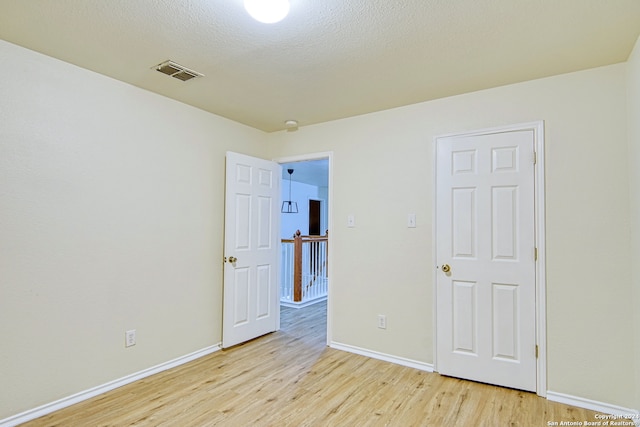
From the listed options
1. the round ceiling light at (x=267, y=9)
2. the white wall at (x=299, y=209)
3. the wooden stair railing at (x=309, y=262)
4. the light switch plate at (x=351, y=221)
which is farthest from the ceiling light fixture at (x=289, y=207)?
the round ceiling light at (x=267, y=9)

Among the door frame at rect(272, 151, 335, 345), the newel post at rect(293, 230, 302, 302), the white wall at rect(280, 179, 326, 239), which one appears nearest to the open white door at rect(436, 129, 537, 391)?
Answer: the door frame at rect(272, 151, 335, 345)

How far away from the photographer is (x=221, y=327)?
340 cm

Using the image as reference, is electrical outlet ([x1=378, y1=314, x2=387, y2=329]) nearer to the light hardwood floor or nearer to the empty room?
the empty room

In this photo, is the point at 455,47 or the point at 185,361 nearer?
the point at 455,47

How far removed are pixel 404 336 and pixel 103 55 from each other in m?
3.14

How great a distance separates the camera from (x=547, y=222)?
2.46 meters

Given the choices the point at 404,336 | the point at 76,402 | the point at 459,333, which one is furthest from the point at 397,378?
the point at 76,402

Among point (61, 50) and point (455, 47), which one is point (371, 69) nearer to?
point (455, 47)

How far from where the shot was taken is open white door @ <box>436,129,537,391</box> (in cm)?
253

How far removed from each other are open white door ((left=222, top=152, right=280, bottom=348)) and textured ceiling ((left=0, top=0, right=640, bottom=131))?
0.98m

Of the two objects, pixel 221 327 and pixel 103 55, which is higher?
pixel 103 55

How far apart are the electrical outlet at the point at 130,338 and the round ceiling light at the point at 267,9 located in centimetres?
243

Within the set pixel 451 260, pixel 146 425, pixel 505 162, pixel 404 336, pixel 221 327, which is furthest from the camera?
pixel 221 327

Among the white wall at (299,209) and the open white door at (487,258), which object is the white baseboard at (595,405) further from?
the white wall at (299,209)
